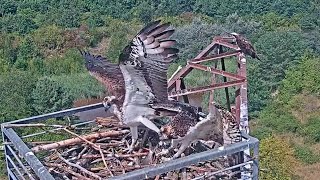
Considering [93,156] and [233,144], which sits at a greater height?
[233,144]

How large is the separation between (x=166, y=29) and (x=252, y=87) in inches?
713

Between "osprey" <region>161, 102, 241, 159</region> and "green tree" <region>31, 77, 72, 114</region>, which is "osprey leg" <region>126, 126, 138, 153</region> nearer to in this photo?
"osprey" <region>161, 102, 241, 159</region>

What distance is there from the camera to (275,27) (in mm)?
30484

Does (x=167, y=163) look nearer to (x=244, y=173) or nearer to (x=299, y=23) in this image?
(x=244, y=173)

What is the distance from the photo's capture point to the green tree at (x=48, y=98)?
65.2ft

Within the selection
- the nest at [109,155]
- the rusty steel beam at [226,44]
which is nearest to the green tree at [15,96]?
the nest at [109,155]

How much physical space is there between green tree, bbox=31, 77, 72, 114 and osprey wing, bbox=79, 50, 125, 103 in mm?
14764

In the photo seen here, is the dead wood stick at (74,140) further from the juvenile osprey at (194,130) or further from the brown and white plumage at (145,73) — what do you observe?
the juvenile osprey at (194,130)

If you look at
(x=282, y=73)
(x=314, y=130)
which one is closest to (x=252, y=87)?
(x=282, y=73)

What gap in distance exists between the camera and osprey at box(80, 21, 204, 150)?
4.31m

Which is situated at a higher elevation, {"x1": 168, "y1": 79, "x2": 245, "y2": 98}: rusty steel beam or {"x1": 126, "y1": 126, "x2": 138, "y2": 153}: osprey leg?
{"x1": 168, "y1": 79, "x2": 245, "y2": 98}: rusty steel beam

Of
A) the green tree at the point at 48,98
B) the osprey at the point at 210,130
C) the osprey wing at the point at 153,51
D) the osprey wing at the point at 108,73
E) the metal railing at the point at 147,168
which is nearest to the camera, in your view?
the metal railing at the point at 147,168

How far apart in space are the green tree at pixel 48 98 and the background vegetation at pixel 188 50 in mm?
33

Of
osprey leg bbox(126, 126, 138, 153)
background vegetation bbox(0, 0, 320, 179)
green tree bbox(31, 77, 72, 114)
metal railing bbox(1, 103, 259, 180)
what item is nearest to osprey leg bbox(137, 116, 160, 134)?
osprey leg bbox(126, 126, 138, 153)
